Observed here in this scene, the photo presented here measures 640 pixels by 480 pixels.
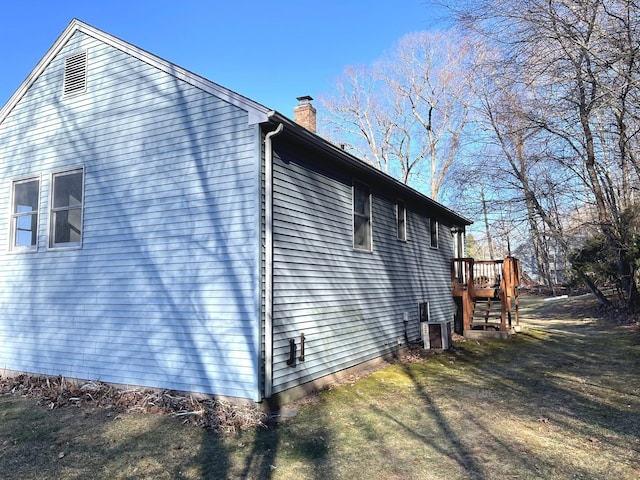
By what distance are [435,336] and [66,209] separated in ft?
27.1

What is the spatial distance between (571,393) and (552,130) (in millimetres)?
7580

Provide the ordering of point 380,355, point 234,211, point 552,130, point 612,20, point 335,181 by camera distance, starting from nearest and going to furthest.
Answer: point 234,211
point 612,20
point 335,181
point 380,355
point 552,130

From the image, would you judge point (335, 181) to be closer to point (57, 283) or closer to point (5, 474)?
point (57, 283)

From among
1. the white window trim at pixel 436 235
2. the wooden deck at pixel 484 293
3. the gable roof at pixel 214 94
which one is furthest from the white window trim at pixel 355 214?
the wooden deck at pixel 484 293

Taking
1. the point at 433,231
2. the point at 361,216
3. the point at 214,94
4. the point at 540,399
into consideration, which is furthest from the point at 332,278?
the point at 433,231

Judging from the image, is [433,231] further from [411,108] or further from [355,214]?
[411,108]

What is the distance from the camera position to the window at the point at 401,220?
1078cm

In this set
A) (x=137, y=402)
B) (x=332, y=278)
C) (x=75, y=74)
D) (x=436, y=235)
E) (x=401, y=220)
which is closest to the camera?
(x=137, y=402)

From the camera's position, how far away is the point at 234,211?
20.1 feet

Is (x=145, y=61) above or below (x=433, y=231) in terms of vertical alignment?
above

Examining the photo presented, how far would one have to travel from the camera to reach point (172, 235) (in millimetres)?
6559

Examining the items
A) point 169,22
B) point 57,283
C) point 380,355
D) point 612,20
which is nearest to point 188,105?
point 57,283

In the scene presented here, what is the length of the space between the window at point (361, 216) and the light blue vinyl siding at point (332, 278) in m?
0.19

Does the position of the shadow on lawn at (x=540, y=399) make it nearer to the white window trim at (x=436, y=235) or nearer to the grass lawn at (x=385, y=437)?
the grass lawn at (x=385, y=437)
